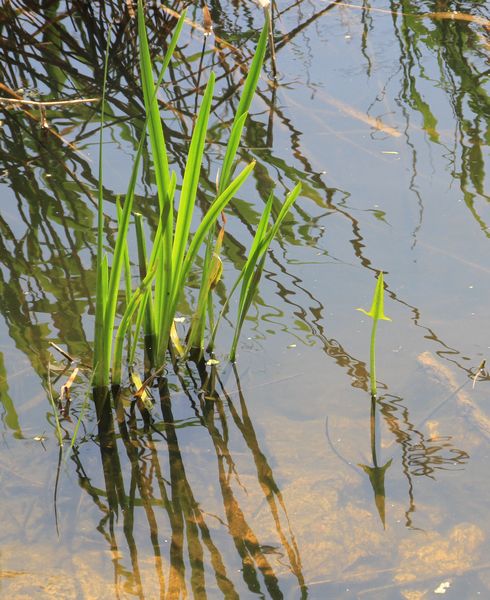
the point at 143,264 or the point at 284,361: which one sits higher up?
the point at 143,264

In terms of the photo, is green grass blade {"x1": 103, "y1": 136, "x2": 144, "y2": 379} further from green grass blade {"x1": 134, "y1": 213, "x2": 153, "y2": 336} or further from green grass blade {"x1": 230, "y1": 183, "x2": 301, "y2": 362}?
green grass blade {"x1": 230, "y1": 183, "x2": 301, "y2": 362}

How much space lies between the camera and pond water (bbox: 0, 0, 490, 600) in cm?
173

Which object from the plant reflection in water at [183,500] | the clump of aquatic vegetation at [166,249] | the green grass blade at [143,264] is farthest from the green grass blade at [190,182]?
the plant reflection in water at [183,500]

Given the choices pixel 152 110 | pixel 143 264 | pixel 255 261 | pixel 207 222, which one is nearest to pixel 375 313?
pixel 255 261

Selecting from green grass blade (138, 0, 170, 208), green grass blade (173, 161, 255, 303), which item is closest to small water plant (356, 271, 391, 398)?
green grass blade (173, 161, 255, 303)

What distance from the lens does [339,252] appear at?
2.57 m

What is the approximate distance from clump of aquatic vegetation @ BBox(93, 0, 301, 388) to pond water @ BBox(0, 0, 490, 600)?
0.40ft

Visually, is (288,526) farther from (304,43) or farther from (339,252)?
(304,43)

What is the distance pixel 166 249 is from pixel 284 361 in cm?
49

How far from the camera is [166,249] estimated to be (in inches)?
75.1

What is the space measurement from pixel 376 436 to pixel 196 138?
0.80 meters

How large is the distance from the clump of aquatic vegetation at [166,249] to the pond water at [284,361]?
0.12 m

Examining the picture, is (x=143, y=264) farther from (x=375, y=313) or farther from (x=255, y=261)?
(x=375, y=313)

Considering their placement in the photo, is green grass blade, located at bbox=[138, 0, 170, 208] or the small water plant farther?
the small water plant
